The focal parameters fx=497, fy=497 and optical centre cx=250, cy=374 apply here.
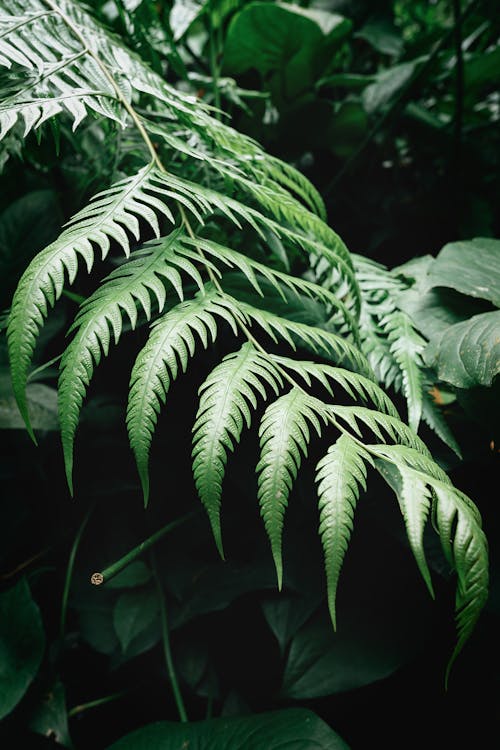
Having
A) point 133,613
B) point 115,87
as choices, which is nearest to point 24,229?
point 115,87

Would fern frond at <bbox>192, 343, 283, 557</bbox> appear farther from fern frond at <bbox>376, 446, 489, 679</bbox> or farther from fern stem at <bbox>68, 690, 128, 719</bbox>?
fern stem at <bbox>68, 690, 128, 719</bbox>

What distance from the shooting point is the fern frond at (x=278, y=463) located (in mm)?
445

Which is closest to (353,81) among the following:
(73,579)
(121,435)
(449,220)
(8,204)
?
(449,220)

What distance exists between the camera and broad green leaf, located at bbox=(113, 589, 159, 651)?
33.7 inches

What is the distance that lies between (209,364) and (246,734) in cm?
57

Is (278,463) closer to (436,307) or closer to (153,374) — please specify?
(153,374)

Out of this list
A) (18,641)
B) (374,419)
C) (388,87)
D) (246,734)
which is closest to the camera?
(374,419)

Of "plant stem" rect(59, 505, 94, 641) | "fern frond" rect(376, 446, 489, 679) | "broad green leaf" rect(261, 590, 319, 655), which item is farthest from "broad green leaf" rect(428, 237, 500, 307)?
"plant stem" rect(59, 505, 94, 641)

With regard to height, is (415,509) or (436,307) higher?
(415,509)

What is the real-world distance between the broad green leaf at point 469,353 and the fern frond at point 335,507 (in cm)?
31

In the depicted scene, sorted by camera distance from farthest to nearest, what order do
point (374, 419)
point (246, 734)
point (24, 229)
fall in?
point (24, 229)
point (246, 734)
point (374, 419)

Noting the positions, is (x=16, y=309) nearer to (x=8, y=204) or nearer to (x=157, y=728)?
(x=157, y=728)

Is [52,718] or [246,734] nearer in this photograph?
[246,734]

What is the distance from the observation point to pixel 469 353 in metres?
0.72
